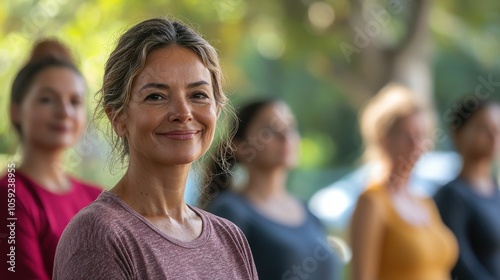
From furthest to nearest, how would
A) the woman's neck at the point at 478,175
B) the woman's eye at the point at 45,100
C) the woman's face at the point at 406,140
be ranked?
1. the woman's neck at the point at 478,175
2. the woman's face at the point at 406,140
3. the woman's eye at the point at 45,100

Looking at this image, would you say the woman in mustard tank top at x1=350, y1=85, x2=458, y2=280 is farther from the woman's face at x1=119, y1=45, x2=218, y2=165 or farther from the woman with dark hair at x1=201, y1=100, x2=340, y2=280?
the woman's face at x1=119, y1=45, x2=218, y2=165

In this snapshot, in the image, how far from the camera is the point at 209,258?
1.97 meters

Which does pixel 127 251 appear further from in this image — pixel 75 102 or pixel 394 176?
pixel 394 176

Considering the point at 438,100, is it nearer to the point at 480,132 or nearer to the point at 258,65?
the point at 258,65

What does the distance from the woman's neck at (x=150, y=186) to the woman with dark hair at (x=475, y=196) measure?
272cm

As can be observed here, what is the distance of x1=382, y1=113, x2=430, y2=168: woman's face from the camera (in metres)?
4.30

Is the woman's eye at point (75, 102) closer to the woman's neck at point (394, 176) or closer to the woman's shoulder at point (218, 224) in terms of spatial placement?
the woman's shoulder at point (218, 224)

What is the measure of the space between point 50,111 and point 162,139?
3.53ft

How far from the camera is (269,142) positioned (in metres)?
4.08

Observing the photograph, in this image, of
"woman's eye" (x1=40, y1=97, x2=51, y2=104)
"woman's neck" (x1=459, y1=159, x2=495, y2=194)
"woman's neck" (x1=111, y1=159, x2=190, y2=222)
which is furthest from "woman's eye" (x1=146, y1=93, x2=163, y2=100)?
"woman's neck" (x1=459, y1=159, x2=495, y2=194)

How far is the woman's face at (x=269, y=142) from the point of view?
4.08 m

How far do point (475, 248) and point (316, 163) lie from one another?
6.59m

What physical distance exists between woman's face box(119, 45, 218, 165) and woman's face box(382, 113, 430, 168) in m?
2.45

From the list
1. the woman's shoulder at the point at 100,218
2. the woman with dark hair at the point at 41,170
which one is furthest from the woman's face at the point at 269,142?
the woman's shoulder at the point at 100,218
